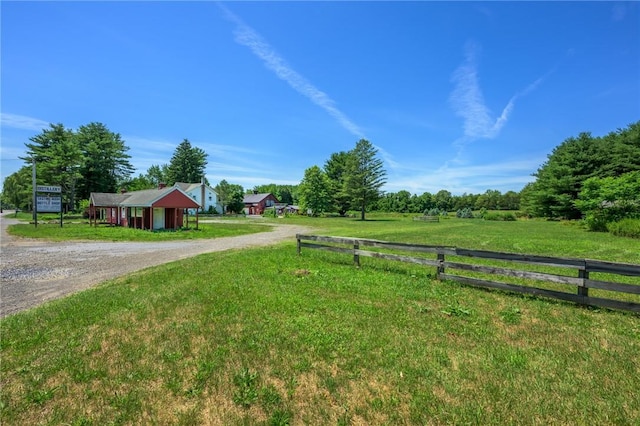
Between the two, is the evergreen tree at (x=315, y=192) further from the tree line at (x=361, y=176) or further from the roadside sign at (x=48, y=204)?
the roadside sign at (x=48, y=204)

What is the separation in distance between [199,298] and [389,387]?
4580 millimetres

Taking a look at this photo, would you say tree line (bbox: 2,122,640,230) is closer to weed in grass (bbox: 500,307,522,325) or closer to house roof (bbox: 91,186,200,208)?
house roof (bbox: 91,186,200,208)

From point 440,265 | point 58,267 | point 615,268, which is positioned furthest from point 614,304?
point 58,267

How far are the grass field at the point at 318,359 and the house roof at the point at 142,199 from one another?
22000mm

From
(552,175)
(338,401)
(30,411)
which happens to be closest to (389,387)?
(338,401)

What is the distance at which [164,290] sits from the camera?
23.6 feet

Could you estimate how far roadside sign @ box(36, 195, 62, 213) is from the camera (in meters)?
29.6

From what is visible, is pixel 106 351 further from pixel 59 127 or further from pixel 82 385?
pixel 59 127

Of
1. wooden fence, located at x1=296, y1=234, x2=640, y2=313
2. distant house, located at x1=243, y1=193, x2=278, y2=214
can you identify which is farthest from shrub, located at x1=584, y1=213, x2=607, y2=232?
distant house, located at x1=243, y1=193, x2=278, y2=214

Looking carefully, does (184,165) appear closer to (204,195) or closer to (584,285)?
(204,195)

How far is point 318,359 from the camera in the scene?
156 inches

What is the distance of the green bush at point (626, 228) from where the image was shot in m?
19.8

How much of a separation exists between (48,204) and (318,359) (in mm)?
37505

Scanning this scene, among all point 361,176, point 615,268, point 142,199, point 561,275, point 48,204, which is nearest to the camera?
point 615,268
